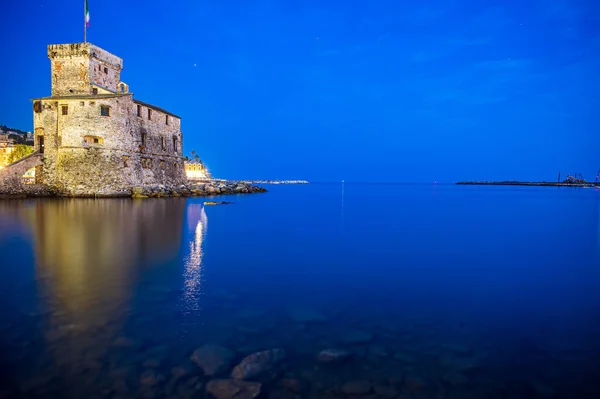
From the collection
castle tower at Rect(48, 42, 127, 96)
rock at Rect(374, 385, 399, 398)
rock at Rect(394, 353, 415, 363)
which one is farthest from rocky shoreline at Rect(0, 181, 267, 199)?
rock at Rect(374, 385, 399, 398)

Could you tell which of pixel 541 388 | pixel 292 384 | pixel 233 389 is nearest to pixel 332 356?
pixel 292 384

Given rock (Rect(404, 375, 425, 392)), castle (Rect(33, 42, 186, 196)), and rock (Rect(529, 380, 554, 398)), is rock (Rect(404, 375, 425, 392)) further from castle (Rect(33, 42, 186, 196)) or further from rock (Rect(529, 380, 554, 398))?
castle (Rect(33, 42, 186, 196))

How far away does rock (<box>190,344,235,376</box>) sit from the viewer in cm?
424

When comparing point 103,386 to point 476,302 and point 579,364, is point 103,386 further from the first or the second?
point 476,302

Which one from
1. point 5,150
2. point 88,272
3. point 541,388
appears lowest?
point 541,388

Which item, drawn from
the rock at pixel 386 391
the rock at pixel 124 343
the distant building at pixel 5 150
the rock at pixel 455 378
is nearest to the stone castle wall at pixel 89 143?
the distant building at pixel 5 150

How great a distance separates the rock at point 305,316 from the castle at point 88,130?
104 ft

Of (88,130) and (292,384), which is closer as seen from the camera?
(292,384)

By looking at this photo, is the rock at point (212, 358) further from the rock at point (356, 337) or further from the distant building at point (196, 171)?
the distant building at point (196, 171)

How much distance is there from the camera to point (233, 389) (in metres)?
3.83

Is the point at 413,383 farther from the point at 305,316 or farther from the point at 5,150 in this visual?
the point at 5,150

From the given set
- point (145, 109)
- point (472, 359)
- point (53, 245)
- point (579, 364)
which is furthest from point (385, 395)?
point (145, 109)

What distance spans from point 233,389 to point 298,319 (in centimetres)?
221

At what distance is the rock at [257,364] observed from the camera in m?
4.13
